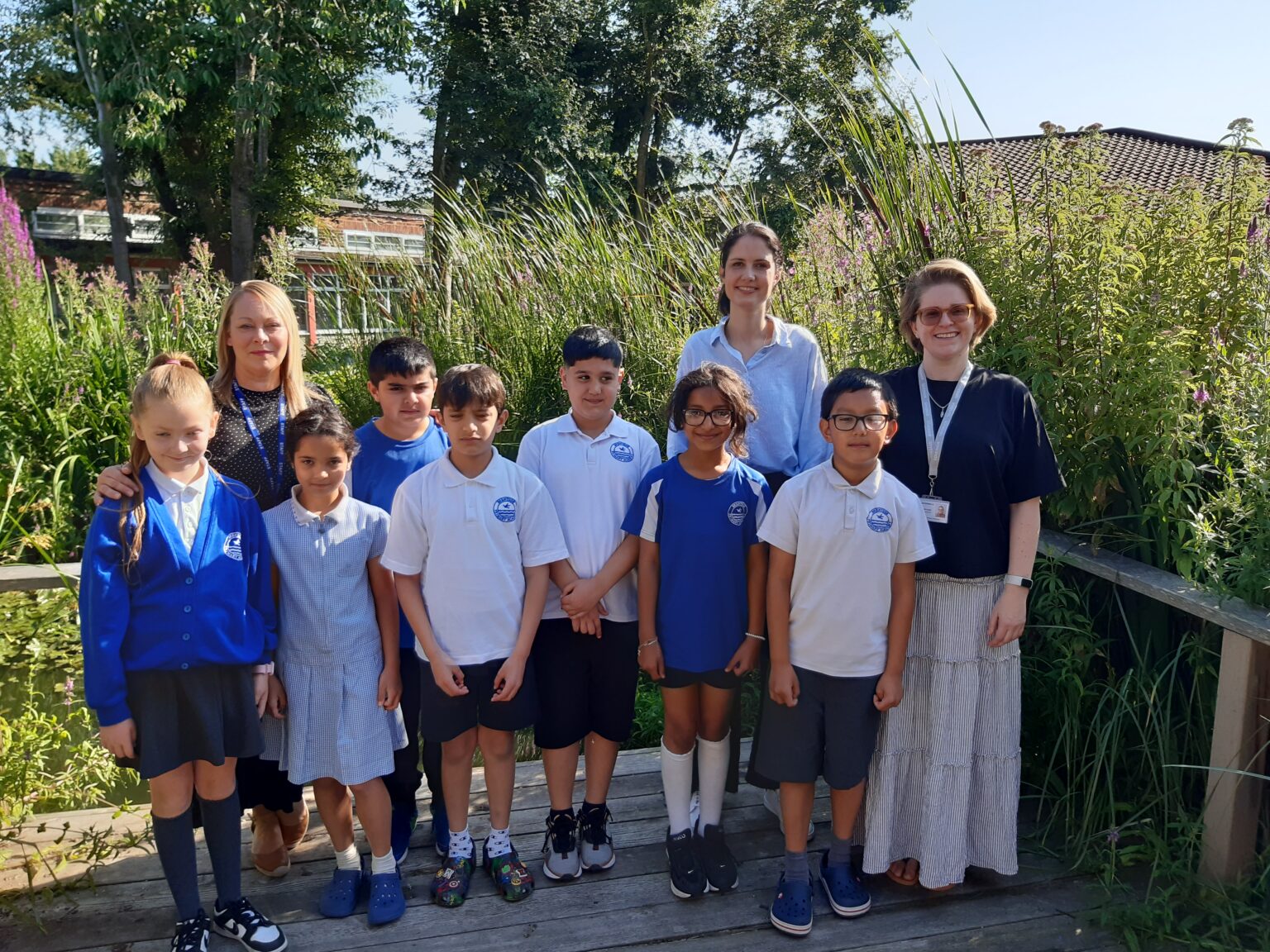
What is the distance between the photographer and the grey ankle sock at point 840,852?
257cm

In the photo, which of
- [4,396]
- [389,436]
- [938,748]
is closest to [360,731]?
[389,436]

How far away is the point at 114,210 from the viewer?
2003 cm

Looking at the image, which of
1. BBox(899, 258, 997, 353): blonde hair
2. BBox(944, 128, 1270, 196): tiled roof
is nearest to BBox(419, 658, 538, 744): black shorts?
BBox(899, 258, 997, 353): blonde hair

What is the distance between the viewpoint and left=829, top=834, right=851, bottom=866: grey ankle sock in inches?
101

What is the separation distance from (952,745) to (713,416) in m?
1.10

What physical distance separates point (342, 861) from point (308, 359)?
474 cm

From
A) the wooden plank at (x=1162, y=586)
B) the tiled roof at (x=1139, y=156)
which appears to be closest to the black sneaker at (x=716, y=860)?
the wooden plank at (x=1162, y=586)

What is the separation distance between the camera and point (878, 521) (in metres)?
2.35

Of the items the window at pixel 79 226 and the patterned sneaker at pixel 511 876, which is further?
the window at pixel 79 226

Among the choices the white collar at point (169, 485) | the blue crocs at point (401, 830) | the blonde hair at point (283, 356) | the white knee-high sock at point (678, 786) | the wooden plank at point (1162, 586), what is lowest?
the blue crocs at point (401, 830)

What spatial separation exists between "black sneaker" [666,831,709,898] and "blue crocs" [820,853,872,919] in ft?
1.11

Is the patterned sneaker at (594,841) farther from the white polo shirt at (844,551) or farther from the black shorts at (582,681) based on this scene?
the white polo shirt at (844,551)

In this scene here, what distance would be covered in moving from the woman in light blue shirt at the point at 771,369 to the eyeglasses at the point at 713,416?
0.35 m

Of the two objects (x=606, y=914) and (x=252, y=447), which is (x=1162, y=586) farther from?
(x=252, y=447)
